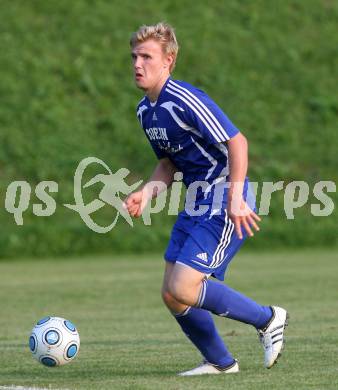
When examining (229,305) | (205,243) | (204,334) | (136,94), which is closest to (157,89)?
(205,243)

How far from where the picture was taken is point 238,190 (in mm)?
5762

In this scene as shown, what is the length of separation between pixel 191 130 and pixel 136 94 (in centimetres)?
1544

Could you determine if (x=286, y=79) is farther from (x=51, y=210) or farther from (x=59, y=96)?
(x=51, y=210)

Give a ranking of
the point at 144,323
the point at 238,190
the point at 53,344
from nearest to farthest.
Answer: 1. the point at 238,190
2. the point at 53,344
3. the point at 144,323

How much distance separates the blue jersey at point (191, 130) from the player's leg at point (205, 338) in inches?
22.6

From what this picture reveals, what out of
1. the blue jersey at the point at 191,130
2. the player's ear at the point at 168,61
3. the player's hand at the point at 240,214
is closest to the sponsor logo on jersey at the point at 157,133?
the blue jersey at the point at 191,130

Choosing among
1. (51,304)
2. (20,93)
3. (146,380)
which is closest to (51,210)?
(20,93)

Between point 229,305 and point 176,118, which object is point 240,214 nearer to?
point 229,305

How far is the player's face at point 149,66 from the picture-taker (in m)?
6.09

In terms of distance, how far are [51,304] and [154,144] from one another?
5.26 meters

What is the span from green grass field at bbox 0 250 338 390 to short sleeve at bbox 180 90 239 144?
1.37 metres

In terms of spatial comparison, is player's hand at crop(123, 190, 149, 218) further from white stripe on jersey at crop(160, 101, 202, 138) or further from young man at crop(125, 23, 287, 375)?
white stripe on jersey at crop(160, 101, 202, 138)

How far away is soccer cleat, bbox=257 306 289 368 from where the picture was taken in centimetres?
607

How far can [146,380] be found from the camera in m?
5.79
